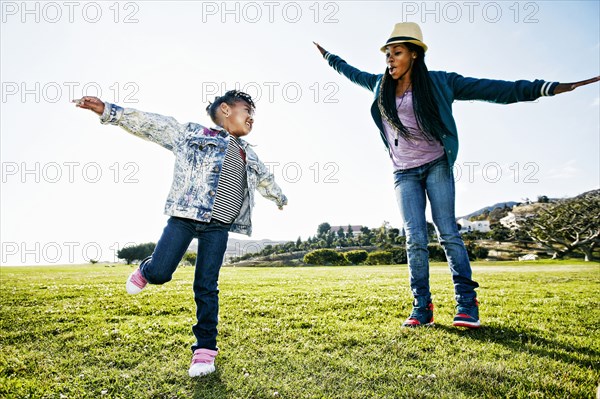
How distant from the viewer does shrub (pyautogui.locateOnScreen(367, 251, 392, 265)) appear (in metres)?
41.9

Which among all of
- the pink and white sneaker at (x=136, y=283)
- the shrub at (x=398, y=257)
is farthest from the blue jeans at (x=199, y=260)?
the shrub at (x=398, y=257)

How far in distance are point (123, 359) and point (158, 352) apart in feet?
1.11

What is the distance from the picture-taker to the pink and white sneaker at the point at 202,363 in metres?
3.21

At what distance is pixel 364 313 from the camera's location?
584 cm

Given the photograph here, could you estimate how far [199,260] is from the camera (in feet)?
12.6

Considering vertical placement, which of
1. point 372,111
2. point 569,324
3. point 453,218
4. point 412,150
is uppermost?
point 372,111

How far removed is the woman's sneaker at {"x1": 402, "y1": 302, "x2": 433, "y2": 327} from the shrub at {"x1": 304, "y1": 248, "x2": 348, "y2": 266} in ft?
119

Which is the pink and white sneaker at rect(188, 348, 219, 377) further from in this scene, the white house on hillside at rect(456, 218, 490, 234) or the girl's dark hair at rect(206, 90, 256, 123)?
the white house on hillside at rect(456, 218, 490, 234)

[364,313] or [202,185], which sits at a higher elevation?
[202,185]

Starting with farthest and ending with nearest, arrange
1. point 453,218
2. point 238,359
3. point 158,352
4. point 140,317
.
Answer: point 140,317
point 453,218
point 158,352
point 238,359

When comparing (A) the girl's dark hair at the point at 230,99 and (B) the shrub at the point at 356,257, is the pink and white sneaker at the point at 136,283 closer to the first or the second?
(A) the girl's dark hair at the point at 230,99

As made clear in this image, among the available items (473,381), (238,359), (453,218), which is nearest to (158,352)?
(238,359)

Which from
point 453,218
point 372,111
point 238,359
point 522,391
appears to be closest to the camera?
point 522,391

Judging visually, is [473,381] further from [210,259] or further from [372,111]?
[372,111]
